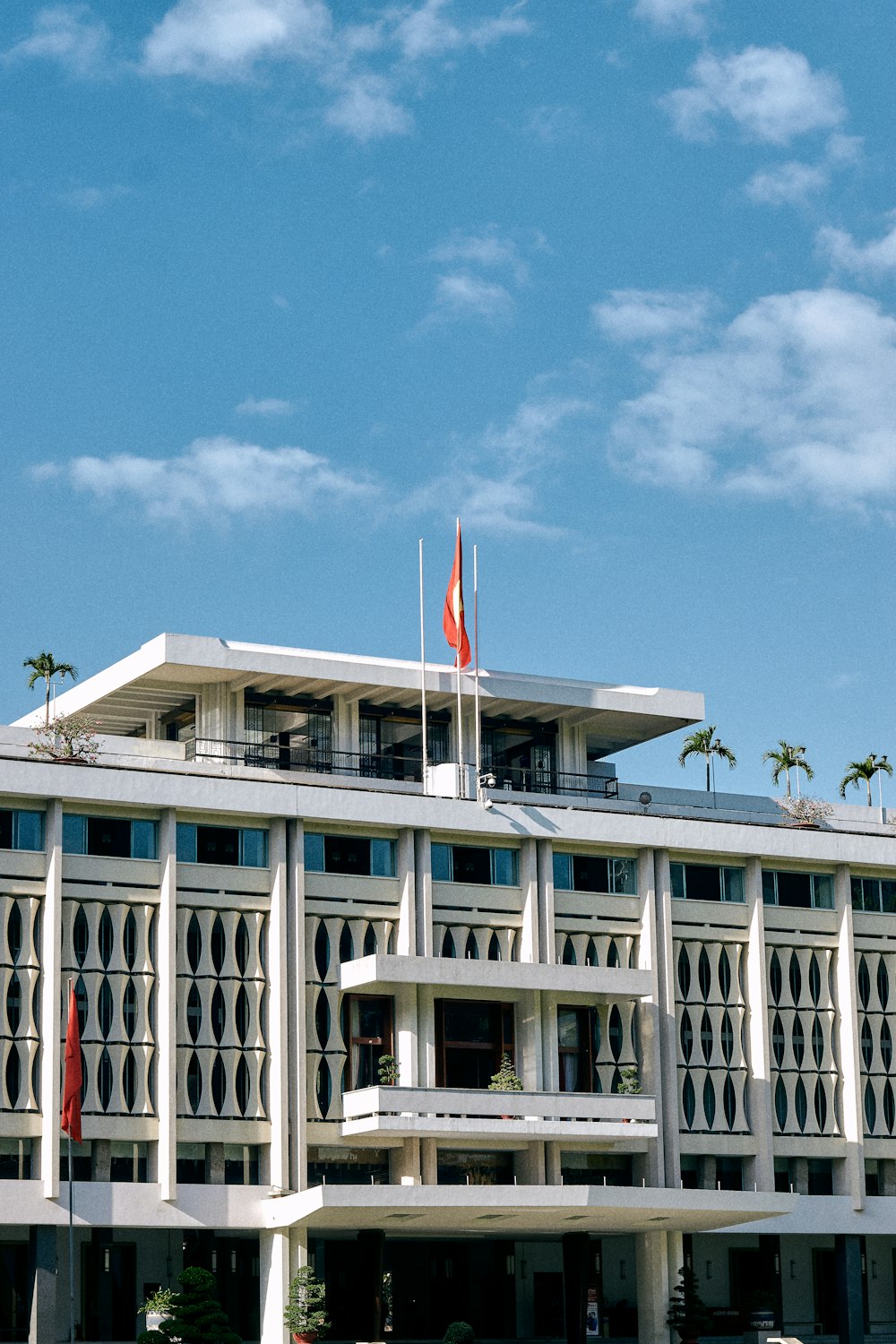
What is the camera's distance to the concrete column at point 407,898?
5925 cm

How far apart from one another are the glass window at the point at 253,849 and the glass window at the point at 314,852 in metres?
1.15

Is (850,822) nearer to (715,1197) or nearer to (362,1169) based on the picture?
(715,1197)

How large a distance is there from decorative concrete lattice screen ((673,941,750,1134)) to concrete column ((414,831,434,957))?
796 cm

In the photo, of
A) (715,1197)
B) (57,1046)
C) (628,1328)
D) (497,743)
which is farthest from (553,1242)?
(57,1046)

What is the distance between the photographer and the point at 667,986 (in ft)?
205

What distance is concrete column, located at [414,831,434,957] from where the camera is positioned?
59.3m

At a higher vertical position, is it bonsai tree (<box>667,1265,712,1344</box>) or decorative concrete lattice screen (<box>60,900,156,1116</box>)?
decorative concrete lattice screen (<box>60,900,156,1116</box>)

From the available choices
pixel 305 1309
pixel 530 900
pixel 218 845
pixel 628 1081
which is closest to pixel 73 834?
pixel 218 845

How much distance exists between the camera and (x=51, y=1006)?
54438mm

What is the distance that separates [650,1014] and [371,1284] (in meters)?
11.1

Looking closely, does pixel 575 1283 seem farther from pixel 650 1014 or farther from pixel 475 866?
pixel 475 866

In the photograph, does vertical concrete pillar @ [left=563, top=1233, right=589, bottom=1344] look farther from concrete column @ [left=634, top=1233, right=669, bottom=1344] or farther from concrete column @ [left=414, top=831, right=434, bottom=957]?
concrete column @ [left=414, top=831, right=434, bottom=957]

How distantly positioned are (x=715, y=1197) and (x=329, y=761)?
17.0 metres

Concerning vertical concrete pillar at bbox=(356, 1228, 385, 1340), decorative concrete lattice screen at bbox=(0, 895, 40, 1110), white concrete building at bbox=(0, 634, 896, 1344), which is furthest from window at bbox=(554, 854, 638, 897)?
decorative concrete lattice screen at bbox=(0, 895, 40, 1110)
